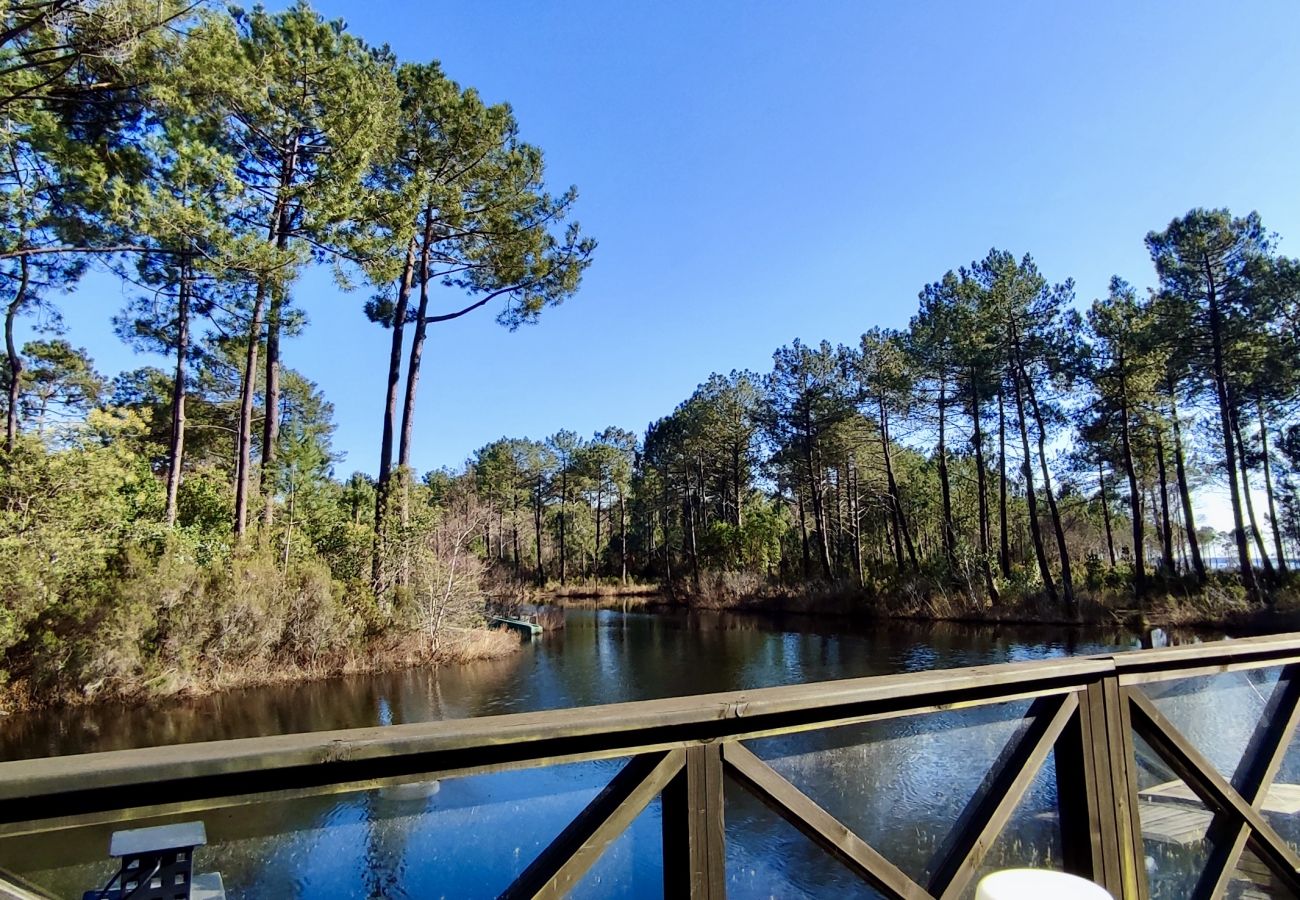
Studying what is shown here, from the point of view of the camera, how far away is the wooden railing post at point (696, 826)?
1.21 metres

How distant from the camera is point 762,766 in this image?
1.29 meters

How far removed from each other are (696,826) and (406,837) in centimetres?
50

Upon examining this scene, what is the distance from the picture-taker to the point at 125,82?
9555mm

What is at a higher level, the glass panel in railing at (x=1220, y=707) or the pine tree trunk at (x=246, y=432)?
the pine tree trunk at (x=246, y=432)

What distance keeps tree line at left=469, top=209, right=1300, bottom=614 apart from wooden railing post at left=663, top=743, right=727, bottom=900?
65.6 feet

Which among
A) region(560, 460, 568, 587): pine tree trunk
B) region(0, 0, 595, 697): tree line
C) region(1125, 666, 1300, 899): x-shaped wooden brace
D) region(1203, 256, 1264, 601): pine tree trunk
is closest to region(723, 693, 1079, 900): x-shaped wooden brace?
region(1125, 666, 1300, 899): x-shaped wooden brace

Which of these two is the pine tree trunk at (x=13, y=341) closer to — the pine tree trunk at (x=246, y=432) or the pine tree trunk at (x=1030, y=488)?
the pine tree trunk at (x=246, y=432)

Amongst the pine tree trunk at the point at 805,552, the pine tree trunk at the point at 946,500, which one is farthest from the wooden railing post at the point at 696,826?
the pine tree trunk at the point at 805,552

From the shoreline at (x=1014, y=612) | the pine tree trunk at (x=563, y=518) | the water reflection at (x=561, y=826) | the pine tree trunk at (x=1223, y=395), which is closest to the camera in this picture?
the water reflection at (x=561, y=826)

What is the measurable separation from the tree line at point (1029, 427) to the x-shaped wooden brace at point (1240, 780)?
18.3 m

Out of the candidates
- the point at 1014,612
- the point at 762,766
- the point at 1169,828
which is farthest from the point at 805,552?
the point at 762,766

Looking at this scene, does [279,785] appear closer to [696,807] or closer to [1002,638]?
[696,807]

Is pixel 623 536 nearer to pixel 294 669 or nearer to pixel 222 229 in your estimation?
pixel 294 669

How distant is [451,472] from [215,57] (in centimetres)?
4321
